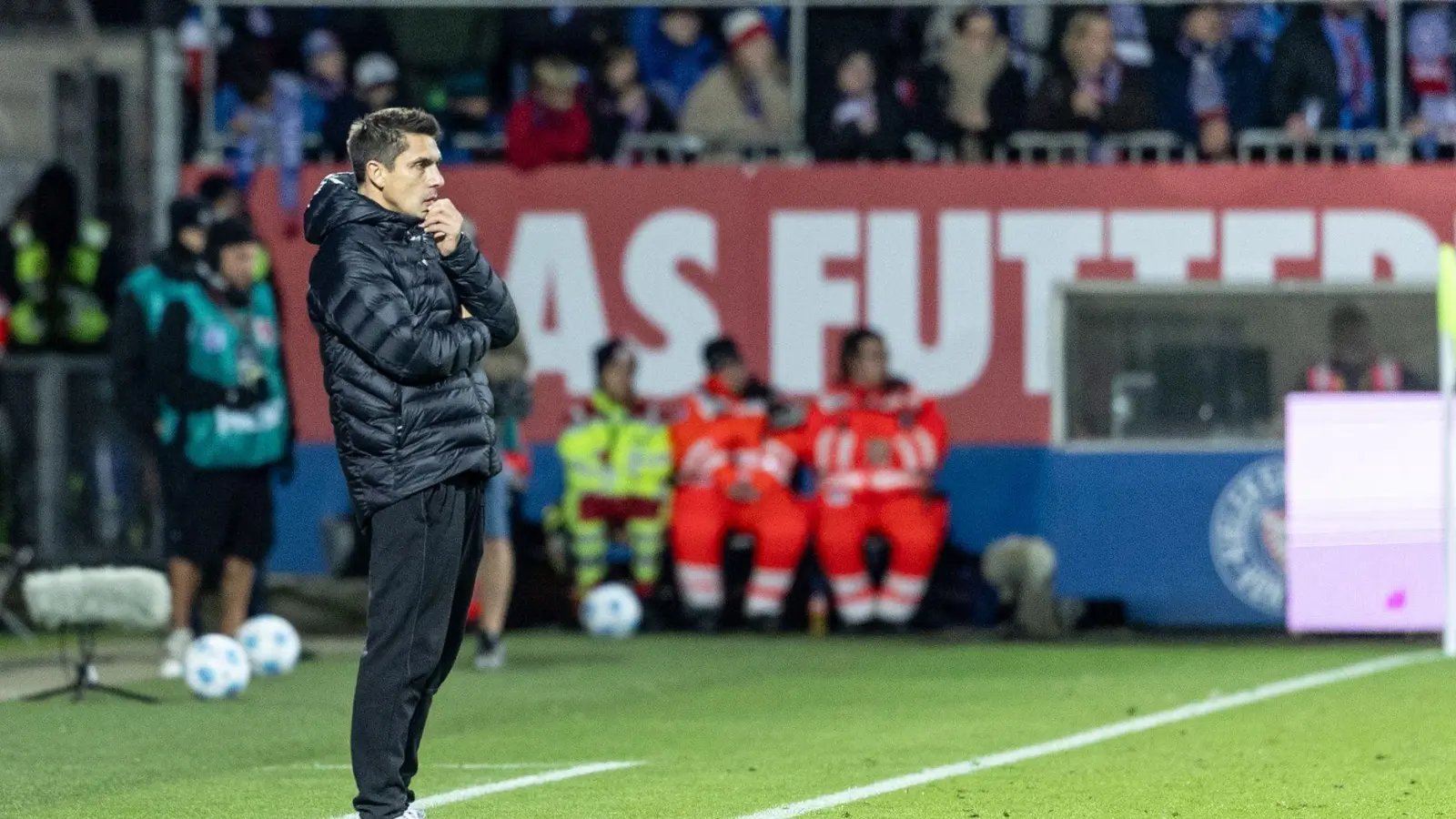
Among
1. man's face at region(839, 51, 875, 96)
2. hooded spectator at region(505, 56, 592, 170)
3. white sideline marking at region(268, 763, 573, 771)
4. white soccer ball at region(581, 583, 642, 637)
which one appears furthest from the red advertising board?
white sideline marking at region(268, 763, 573, 771)

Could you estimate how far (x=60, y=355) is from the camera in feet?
54.0

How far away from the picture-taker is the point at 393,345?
6.70m

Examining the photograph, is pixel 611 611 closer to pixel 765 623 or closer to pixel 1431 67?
pixel 765 623

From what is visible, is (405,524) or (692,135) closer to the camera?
(405,524)

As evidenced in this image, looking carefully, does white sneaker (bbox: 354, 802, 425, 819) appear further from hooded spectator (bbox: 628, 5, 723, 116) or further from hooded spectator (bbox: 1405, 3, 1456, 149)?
hooded spectator (bbox: 1405, 3, 1456, 149)

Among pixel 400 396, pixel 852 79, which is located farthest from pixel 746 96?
pixel 400 396

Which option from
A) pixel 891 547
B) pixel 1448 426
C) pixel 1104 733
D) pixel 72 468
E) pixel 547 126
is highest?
pixel 547 126

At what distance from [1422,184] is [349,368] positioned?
1025cm

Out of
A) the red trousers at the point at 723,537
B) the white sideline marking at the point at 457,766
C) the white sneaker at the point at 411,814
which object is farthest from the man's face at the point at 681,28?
the white sneaker at the point at 411,814

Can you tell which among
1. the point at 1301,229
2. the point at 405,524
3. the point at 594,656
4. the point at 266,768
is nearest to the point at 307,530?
the point at 594,656

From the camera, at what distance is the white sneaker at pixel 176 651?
12828mm

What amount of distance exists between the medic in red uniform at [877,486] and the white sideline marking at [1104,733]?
3.04m

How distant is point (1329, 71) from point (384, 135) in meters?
10.3

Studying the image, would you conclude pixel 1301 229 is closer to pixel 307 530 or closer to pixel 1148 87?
pixel 1148 87
